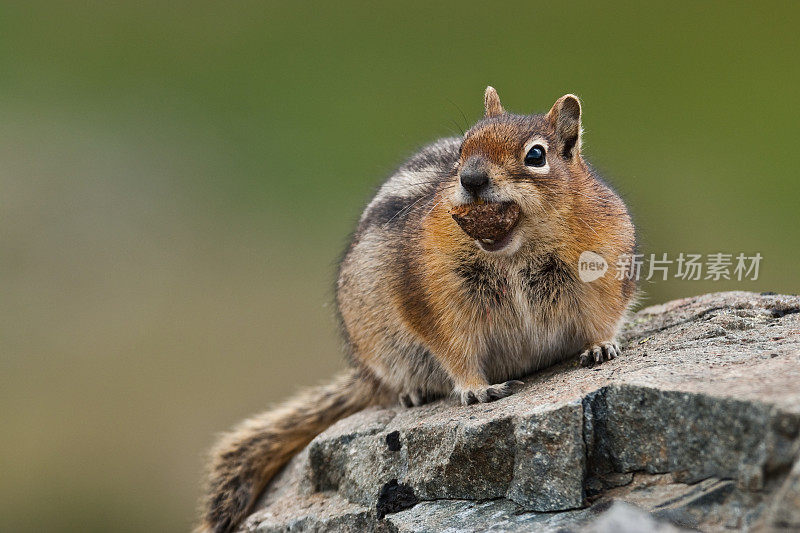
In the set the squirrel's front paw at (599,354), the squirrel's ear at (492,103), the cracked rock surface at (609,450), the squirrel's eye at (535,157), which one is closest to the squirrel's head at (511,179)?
the squirrel's eye at (535,157)

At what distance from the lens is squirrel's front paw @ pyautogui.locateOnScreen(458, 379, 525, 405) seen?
4414mm

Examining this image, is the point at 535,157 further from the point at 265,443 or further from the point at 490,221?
the point at 265,443

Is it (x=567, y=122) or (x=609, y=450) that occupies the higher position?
(x=567, y=122)

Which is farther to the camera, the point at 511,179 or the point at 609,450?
the point at 511,179

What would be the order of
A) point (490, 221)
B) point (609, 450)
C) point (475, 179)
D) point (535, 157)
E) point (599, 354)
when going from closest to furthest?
point (609, 450) → point (475, 179) → point (490, 221) → point (535, 157) → point (599, 354)

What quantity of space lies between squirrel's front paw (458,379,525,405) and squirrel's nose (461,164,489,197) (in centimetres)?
99

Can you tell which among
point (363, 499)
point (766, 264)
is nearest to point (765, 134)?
point (766, 264)

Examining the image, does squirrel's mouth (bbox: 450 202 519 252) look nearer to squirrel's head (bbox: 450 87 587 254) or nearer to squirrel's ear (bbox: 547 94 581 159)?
squirrel's head (bbox: 450 87 587 254)

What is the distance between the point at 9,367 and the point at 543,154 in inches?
305

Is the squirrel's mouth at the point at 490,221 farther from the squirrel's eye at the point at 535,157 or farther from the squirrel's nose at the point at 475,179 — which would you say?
the squirrel's eye at the point at 535,157

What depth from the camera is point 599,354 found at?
4402mm

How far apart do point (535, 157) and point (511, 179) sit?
215 millimetres

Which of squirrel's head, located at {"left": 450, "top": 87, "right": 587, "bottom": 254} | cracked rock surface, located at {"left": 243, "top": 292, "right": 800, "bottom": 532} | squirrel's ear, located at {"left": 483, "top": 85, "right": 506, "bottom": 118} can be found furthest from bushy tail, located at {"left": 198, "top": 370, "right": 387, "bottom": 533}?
squirrel's ear, located at {"left": 483, "top": 85, "right": 506, "bottom": 118}

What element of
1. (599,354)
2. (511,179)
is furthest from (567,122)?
(599,354)
